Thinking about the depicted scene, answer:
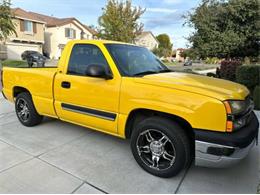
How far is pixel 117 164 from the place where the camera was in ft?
10.9

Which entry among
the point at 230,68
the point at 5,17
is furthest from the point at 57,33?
the point at 230,68

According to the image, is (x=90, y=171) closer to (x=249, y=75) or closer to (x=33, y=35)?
(x=249, y=75)

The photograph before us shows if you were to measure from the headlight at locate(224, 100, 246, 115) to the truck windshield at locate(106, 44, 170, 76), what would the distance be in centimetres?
132

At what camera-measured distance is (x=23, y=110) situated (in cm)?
481

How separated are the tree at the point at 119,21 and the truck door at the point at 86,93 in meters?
11.6

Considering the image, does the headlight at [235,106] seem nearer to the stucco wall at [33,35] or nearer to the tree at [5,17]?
the tree at [5,17]

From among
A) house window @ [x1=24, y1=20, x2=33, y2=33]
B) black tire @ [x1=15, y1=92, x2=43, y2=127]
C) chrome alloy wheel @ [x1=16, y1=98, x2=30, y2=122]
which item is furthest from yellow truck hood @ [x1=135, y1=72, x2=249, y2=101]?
house window @ [x1=24, y1=20, x2=33, y2=33]

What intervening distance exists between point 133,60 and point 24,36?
31.3 metres

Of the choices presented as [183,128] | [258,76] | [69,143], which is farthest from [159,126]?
[258,76]

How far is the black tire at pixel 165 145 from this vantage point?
9.05ft

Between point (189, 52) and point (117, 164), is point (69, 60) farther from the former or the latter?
point (189, 52)

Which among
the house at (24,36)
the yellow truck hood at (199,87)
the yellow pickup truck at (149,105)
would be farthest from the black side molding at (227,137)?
the house at (24,36)

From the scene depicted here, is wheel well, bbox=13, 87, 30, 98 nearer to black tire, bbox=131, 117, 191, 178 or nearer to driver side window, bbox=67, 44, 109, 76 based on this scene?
A: driver side window, bbox=67, 44, 109, 76

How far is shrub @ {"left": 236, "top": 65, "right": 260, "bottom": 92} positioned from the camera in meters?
7.32
